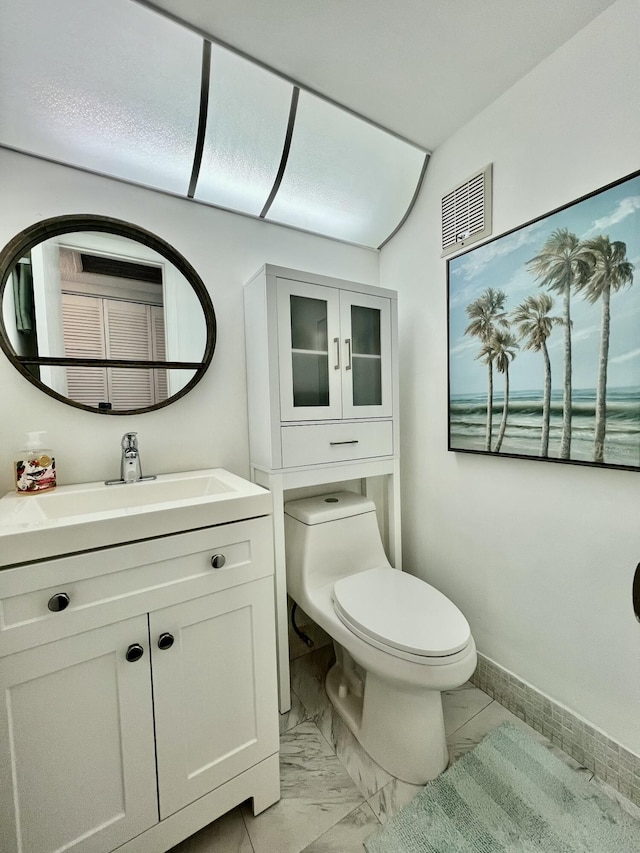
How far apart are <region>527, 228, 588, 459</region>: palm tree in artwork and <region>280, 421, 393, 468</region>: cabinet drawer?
675mm

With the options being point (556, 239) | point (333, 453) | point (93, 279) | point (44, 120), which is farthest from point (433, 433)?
point (44, 120)

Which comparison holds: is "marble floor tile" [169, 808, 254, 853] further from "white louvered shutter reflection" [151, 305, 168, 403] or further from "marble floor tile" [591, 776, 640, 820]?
"white louvered shutter reflection" [151, 305, 168, 403]

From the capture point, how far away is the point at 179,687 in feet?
2.82

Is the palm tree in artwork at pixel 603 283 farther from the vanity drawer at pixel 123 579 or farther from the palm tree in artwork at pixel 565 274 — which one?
the vanity drawer at pixel 123 579

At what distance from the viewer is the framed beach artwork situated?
37.9 inches

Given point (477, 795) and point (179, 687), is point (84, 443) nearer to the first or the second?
point (179, 687)

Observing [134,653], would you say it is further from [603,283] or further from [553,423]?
[603,283]

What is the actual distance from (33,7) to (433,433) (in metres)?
1.83

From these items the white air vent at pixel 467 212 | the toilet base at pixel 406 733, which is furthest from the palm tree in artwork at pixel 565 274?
the toilet base at pixel 406 733

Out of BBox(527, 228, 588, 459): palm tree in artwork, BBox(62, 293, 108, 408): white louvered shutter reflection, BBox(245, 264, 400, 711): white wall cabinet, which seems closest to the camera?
BBox(527, 228, 588, 459): palm tree in artwork

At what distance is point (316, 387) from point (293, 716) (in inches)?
50.5

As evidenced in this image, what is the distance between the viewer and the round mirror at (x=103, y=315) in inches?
44.9

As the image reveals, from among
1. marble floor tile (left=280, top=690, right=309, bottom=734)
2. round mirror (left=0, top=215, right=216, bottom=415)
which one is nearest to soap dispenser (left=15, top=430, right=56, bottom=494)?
round mirror (left=0, top=215, right=216, bottom=415)

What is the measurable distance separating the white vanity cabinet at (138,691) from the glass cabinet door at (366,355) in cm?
73
